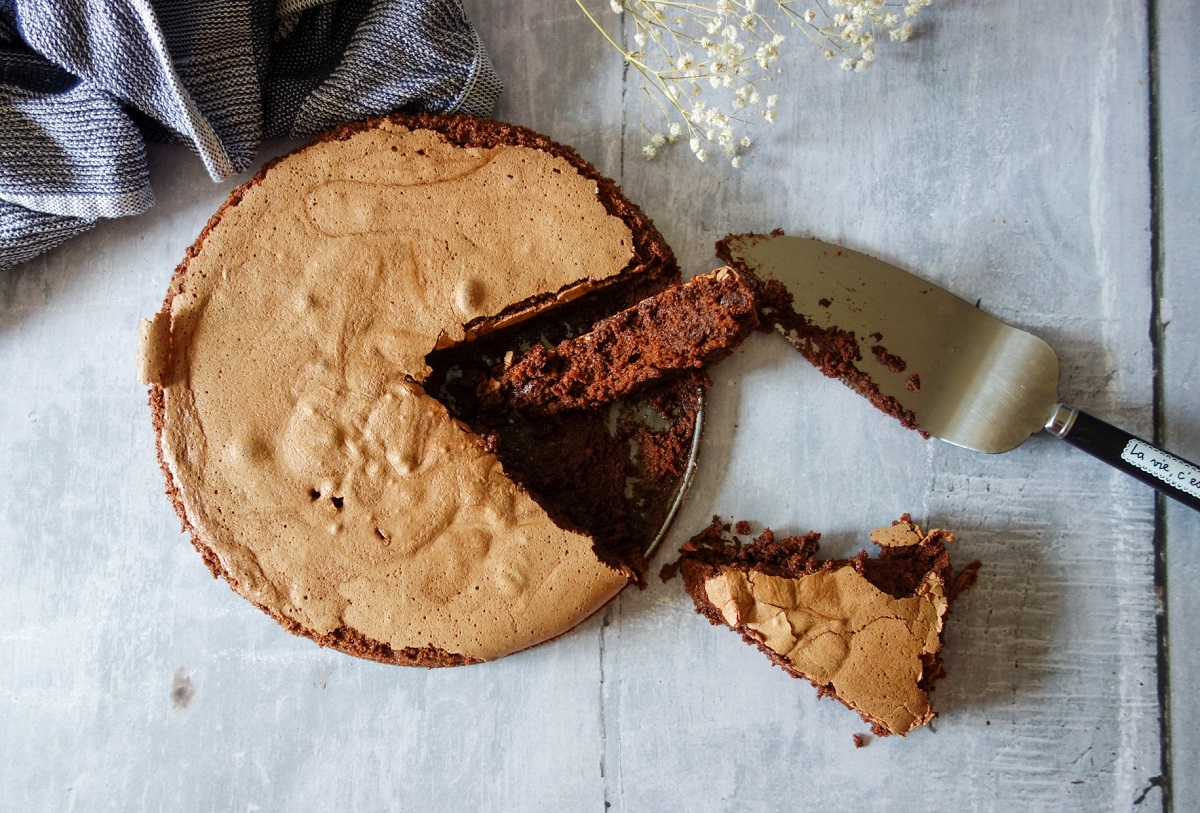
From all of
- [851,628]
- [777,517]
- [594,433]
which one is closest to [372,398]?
[594,433]

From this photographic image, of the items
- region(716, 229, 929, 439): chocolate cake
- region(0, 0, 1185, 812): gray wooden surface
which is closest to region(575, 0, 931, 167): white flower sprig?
region(0, 0, 1185, 812): gray wooden surface

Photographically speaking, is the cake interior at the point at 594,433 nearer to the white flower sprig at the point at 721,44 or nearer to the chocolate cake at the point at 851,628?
the chocolate cake at the point at 851,628

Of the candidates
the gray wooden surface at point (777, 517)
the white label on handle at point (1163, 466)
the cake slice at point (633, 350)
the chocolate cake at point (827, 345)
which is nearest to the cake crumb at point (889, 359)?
the chocolate cake at point (827, 345)

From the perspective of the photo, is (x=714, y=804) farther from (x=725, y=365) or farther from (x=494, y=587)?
(x=725, y=365)

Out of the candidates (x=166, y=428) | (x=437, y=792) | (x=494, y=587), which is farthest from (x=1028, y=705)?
(x=166, y=428)

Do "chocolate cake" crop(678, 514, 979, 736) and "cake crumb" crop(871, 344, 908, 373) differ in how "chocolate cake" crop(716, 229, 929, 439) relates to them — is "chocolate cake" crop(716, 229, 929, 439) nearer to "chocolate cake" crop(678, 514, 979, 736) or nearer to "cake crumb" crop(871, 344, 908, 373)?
"cake crumb" crop(871, 344, 908, 373)

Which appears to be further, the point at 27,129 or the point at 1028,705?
the point at 1028,705

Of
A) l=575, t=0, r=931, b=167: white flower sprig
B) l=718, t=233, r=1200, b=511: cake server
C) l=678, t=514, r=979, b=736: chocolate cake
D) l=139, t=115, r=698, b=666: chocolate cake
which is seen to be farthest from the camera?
l=575, t=0, r=931, b=167: white flower sprig
